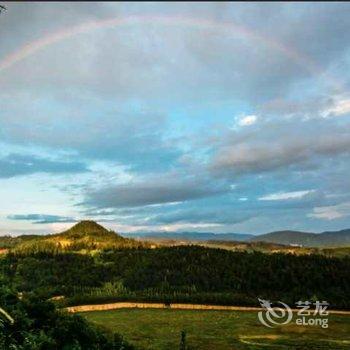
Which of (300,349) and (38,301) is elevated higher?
(38,301)

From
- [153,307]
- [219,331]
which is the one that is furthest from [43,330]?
[153,307]

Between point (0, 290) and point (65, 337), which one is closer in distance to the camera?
point (0, 290)

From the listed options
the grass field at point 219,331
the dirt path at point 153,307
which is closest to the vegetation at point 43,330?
the grass field at point 219,331

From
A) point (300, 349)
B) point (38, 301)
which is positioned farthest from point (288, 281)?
point (38, 301)

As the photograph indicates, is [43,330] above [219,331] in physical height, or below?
above

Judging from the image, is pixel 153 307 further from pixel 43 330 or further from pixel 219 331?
pixel 43 330

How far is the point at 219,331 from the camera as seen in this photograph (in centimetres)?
10975

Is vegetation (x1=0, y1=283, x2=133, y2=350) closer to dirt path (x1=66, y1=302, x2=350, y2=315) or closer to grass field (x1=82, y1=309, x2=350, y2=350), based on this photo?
grass field (x1=82, y1=309, x2=350, y2=350)

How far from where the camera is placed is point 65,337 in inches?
750

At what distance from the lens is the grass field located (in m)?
91.0

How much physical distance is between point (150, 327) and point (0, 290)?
103272mm

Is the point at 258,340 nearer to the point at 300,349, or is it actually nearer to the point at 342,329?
the point at 300,349

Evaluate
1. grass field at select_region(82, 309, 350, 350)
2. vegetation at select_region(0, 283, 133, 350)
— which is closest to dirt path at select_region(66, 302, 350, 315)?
grass field at select_region(82, 309, 350, 350)

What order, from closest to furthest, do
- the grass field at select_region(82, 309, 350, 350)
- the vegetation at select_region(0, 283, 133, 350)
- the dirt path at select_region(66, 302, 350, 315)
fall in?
1. the vegetation at select_region(0, 283, 133, 350)
2. the grass field at select_region(82, 309, 350, 350)
3. the dirt path at select_region(66, 302, 350, 315)
